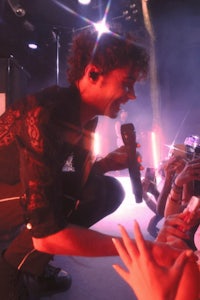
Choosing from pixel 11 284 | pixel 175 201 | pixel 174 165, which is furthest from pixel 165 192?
pixel 11 284

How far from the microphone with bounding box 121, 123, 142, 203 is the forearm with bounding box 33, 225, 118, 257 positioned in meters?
0.66

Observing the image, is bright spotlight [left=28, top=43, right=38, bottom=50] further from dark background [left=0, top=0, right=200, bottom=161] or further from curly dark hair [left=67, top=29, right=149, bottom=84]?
curly dark hair [left=67, top=29, right=149, bottom=84]

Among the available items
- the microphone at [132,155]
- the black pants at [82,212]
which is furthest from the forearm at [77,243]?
the microphone at [132,155]

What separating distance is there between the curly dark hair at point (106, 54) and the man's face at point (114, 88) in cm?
3

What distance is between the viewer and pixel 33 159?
1.21 metres

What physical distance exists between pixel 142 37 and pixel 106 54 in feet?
17.0

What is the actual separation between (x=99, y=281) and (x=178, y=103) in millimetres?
6792

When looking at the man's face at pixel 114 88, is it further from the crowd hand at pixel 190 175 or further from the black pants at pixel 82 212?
the crowd hand at pixel 190 175

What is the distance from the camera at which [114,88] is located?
1.55m

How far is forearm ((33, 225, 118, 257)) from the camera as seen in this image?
1185mm

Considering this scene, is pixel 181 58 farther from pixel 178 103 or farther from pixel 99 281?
→ pixel 99 281

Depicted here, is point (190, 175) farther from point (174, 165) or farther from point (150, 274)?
point (150, 274)

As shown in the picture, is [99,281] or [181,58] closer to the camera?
[99,281]

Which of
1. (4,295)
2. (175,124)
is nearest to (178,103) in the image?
(175,124)
